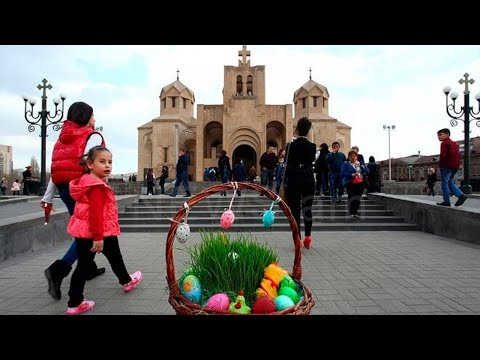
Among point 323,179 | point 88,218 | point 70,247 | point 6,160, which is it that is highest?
point 6,160

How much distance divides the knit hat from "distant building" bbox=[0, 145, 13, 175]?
58.4 meters

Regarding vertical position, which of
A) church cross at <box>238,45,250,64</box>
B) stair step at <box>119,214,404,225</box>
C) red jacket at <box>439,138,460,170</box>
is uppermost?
church cross at <box>238,45,250,64</box>

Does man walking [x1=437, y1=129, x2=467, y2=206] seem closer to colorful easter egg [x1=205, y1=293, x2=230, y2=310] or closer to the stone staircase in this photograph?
the stone staircase

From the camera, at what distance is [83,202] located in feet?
10.1

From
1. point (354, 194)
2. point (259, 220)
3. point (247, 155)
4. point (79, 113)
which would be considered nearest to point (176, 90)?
point (247, 155)

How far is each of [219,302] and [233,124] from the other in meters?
35.8

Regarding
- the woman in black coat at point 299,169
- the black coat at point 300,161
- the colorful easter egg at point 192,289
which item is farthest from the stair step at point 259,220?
the colorful easter egg at point 192,289

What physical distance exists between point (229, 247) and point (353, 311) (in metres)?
1.44

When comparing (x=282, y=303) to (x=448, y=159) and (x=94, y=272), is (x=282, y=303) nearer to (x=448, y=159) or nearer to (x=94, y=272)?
(x=94, y=272)

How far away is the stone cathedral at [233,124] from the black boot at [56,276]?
31.6m

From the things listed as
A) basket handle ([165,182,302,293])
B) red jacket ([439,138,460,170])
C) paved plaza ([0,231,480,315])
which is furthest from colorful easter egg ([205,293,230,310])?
red jacket ([439,138,460,170])

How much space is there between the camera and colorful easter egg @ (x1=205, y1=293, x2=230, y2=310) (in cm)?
216
